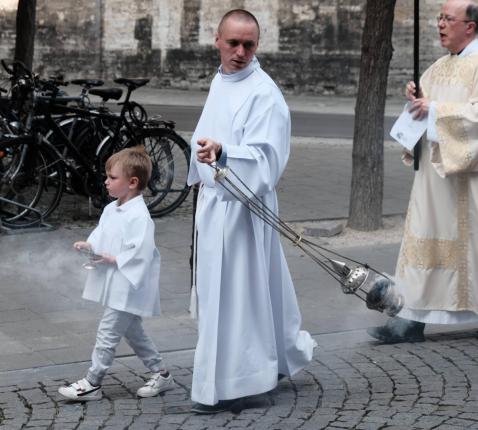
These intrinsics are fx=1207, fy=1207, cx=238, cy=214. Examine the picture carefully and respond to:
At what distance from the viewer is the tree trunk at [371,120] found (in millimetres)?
9820

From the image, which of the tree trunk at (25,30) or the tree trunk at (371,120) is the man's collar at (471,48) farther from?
the tree trunk at (25,30)

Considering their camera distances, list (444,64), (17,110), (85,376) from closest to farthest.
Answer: (85,376) → (444,64) → (17,110)

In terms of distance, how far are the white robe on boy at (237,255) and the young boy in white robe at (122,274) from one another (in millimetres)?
256

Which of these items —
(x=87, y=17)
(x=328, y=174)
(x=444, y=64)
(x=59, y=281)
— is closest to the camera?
(x=444, y=64)

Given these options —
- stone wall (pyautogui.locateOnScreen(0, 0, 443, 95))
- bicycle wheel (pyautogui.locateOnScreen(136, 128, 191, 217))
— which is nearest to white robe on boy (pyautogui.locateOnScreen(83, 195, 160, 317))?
bicycle wheel (pyautogui.locateOnScreen(136, 128, 191, 217))

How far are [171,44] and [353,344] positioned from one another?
77.1 ft

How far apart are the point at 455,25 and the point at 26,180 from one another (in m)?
4.23

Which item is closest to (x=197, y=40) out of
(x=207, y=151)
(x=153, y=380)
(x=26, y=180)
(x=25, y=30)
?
(x=25, y=30)

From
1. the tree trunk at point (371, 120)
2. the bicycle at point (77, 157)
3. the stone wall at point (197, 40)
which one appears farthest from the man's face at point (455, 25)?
the stone wall at point (197, 40)

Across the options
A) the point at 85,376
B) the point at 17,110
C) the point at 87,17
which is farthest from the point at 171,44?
the point at 85,376

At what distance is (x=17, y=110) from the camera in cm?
990

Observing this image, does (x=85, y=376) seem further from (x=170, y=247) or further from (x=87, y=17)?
(x=87, y=17)

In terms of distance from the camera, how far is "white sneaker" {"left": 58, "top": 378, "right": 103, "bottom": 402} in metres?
5.47

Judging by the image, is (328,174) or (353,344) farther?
(328,174)
